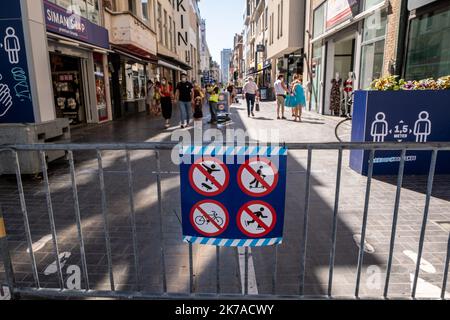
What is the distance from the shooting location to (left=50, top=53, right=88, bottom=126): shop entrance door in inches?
534

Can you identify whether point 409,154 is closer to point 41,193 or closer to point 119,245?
point 119,245

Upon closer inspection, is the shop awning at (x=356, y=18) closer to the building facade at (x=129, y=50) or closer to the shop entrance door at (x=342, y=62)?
the shop entrance door at (x=342, y=62)

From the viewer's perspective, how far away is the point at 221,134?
11.3m

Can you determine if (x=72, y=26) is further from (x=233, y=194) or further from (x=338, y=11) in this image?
(x=233, y=194)

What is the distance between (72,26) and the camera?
37.5 feet

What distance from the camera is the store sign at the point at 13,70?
→ 632 cm

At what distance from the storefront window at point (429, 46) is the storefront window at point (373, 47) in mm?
1569

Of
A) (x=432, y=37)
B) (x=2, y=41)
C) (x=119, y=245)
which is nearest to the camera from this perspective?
(x=119, y=245)

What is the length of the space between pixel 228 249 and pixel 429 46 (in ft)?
Answer: 27.8

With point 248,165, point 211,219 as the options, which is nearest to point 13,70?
point 211,219

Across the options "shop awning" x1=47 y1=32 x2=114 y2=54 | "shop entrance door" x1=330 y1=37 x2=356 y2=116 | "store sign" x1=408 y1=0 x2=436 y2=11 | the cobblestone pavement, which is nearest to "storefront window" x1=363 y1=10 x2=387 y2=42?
"store sign" x1=408 y1=0 x2=436 y2=11

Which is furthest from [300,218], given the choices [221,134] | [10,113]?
[221,134]

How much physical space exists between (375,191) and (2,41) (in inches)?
303

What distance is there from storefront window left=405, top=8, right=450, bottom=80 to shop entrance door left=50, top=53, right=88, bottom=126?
42.1ft
